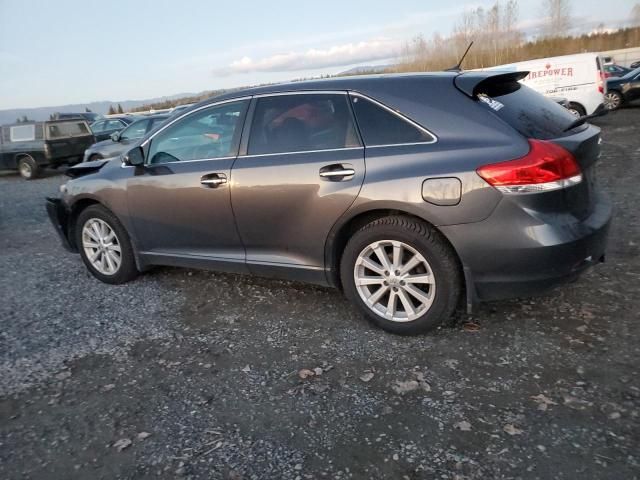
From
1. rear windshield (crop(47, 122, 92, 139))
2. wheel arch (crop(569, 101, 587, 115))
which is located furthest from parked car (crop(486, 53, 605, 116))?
rear windshield (crop(47, 122, 92, 139))

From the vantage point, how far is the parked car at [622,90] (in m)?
16.9

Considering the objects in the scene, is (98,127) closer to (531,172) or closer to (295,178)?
(295,178)

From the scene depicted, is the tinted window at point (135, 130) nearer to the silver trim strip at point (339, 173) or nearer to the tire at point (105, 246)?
the tire at point (105, 246)

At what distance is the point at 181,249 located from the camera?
14.1 feet

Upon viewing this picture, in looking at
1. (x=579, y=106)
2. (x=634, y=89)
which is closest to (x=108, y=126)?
(x=579, y=106)

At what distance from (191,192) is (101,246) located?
1.37m

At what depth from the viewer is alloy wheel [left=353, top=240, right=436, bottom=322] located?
10.7ft

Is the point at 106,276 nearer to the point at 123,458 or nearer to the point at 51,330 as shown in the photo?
the point at 51,330

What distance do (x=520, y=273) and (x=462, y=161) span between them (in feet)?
2.46

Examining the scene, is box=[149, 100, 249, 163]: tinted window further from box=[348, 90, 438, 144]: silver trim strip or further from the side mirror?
box=[348, 90, 438, 144]: silver trim strip

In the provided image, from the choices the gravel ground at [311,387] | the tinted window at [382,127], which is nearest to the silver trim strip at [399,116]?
the tinted window at [382,127]

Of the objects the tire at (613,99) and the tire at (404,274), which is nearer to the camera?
the tire at (404,274)

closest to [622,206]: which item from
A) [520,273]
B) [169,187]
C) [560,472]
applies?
[520,273]

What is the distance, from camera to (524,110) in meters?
3.22
